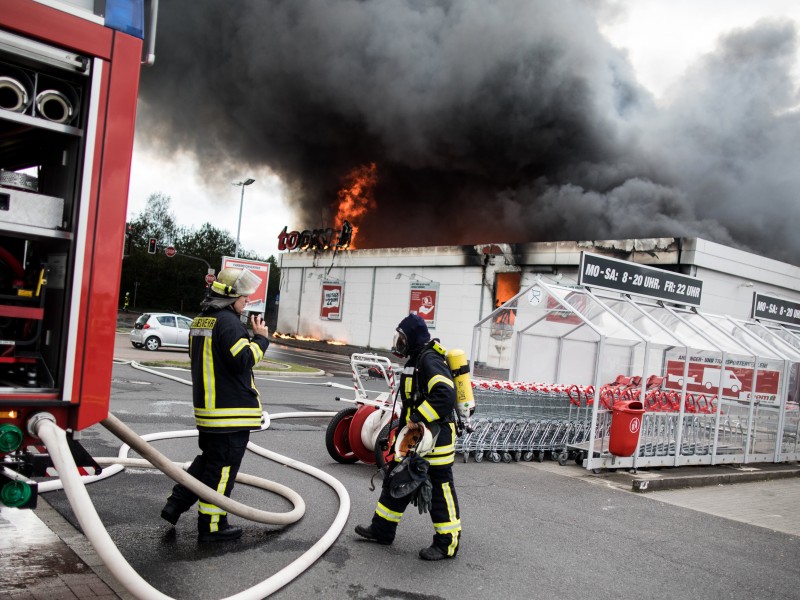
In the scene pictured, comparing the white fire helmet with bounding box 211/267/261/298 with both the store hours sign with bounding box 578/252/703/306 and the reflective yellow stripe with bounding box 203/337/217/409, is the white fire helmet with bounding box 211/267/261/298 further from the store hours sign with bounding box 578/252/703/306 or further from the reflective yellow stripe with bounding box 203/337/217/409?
the store hours sign with bounding box 578/252/703/306

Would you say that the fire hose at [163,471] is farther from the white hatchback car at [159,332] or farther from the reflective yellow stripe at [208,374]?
the white hatchback car at [159,332]

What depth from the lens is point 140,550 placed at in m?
4.60

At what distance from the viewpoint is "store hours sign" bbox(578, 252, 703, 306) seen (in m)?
10.9

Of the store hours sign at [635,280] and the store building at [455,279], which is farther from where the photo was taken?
the store building at [455,279]

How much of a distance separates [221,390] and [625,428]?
625 cm

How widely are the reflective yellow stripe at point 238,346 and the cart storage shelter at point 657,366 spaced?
5842 millimetres

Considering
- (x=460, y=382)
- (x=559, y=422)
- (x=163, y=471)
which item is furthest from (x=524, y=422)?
(x=163, y=471)

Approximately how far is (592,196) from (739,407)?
31955mm

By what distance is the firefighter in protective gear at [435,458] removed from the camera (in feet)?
16.5

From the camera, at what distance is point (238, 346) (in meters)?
4.67

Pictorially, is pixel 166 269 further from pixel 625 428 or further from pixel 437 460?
pixel 437 460

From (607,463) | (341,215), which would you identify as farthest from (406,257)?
(607,463)

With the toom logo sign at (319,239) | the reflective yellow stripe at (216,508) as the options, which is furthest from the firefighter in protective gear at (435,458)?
the toom logo sign at (319,239)

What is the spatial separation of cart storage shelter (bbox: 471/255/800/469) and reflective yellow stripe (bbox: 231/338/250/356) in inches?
230
